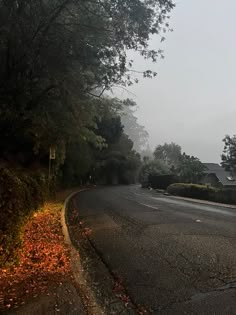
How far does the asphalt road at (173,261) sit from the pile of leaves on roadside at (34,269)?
0.96 meters

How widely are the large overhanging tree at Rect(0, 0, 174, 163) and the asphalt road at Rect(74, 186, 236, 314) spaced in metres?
5.23

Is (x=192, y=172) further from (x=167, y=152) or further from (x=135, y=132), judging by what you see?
(x=135, y=132)

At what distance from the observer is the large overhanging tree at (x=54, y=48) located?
12406 millimetres

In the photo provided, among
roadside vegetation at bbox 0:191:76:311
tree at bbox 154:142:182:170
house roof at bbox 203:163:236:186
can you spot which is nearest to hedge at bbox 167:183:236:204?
roadside vegetation at bbox 0:191:76:311

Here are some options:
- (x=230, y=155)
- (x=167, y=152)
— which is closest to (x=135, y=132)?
(x=167, y=152)

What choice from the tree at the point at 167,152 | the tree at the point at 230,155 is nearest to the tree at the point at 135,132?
the tree at the point at 167,152

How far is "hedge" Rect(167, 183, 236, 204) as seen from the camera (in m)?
23.7

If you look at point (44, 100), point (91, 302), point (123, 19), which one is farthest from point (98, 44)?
point (91, 302)

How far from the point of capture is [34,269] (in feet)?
21.3

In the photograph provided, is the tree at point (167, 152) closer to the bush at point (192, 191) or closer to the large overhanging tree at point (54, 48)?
the bush at point (192, 191)

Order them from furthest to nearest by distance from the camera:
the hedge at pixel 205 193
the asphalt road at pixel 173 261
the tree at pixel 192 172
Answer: the tree at pixel 192 172 < the hedge at pixel 205 193 < the asphalt road at pixel 173 261

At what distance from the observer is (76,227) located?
12.1m

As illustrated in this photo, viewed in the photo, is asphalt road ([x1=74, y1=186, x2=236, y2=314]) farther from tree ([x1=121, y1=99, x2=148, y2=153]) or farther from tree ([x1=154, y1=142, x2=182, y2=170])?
tree ([x1=121, y1=99, x2=148, y2=153])

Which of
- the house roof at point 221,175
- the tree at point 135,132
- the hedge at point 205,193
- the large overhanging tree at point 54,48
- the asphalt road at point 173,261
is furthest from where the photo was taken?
the tree at point 135,132
